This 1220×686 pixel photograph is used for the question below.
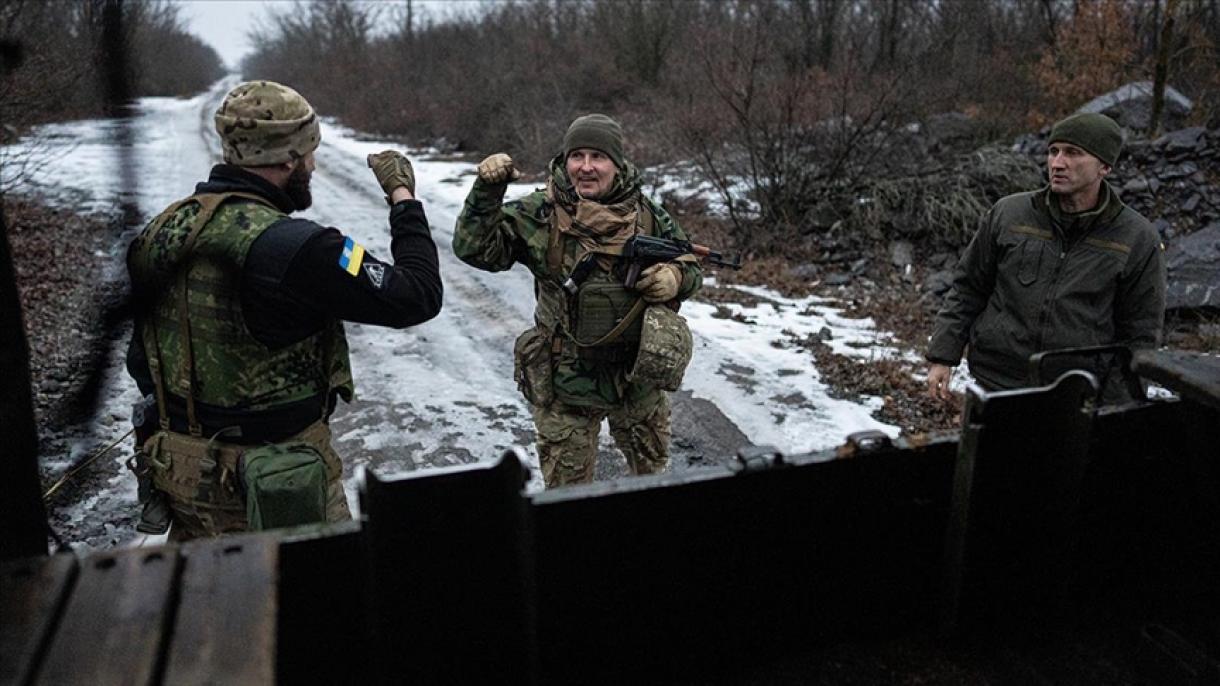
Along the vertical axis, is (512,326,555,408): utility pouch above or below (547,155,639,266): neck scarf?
below

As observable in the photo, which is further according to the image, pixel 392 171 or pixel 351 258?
pixel 392 171

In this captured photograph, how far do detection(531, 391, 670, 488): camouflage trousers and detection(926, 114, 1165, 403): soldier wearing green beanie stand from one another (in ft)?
4.42

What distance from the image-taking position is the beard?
8.09ft

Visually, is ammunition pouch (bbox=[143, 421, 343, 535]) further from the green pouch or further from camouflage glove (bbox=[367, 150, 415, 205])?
camouflage glove (bbox=[367, 150, 415, 205])

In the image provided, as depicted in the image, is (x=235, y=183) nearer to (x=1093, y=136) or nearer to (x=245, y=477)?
(x=245, y=477)

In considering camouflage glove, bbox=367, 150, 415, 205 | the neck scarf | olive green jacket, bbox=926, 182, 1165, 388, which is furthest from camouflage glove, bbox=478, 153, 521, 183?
olive green jacket, bbox=926, 182, 1165, 388

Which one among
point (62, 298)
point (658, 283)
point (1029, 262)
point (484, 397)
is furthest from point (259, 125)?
point (62, 298)

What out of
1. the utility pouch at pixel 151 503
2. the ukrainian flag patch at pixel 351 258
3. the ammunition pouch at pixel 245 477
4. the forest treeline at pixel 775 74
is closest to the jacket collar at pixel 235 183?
the ukrainian flag patch at pixel 351 258

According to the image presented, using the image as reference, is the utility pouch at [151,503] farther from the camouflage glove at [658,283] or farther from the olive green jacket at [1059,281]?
the olive green jacket at [1059,281]

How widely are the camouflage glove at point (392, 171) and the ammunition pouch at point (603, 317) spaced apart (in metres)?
0.83

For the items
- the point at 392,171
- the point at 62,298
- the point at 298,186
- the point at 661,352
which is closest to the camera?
the point at 298,186

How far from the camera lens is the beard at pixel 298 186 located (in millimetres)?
2465

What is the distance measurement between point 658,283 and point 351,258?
129 cm

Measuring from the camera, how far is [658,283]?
324 centimetres
